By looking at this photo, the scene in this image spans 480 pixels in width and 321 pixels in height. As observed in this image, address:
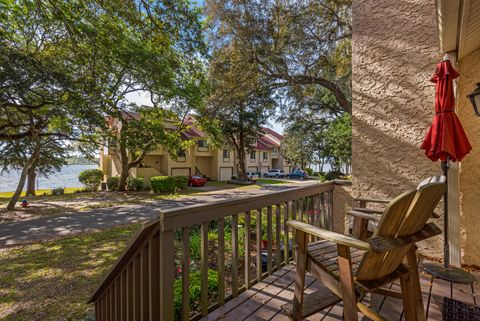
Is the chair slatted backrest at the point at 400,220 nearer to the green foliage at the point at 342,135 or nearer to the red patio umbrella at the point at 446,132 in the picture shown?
the red patio umbrella at the point at 446,132

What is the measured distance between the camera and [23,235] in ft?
25.0

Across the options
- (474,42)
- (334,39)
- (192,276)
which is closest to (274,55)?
(334,39)

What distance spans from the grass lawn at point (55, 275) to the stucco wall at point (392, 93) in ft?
14.8

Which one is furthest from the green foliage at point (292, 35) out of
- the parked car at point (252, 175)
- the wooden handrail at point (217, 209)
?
the parked car at point (252, 175)

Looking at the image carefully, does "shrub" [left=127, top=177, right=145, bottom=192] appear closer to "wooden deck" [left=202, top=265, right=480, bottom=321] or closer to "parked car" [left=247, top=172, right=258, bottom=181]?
"parked car" [left=247, top=172, right=258, bottom=181]

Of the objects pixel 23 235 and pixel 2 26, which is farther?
pixel 2 26

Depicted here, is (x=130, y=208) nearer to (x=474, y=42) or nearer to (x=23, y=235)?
(x=23, y=235)

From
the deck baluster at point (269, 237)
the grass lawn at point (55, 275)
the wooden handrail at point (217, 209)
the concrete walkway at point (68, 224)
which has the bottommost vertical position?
the grass lawn at point (55, 275)

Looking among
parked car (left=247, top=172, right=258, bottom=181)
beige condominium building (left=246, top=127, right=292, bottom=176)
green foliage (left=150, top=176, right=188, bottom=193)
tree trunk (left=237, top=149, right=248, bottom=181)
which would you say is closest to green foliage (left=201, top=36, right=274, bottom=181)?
green foliage (left=150, top=176, right=188, bottom=193)

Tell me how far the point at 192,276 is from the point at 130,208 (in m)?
9.64

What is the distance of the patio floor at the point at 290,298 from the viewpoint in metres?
2.08

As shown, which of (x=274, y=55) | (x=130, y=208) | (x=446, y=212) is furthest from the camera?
(x=130, y=208)

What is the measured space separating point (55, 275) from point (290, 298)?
4.87 meters

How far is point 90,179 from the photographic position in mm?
19531
